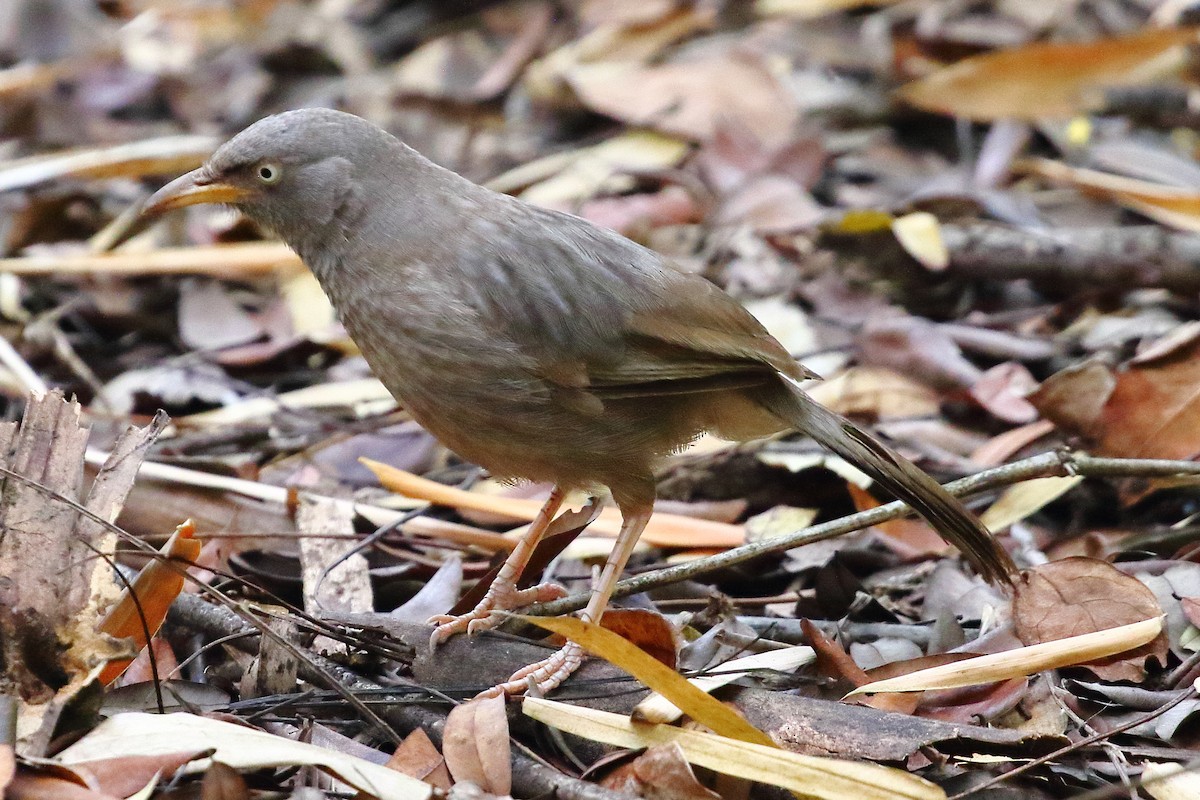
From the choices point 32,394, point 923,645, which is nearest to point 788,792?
point 923,645

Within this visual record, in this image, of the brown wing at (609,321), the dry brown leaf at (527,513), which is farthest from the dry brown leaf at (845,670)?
the dry brown leaf at (527,513)

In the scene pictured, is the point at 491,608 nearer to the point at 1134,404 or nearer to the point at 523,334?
the point at 523,334

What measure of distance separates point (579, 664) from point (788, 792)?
0.66 m

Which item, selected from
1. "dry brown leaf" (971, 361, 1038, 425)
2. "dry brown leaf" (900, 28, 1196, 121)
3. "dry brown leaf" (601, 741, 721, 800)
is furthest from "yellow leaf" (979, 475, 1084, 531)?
"dry brown leaf" (900, 28, 1196, 121)

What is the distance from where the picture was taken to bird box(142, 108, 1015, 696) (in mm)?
3430

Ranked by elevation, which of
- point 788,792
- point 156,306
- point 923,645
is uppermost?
point 156,306

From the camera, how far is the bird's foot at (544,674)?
10.3 feet

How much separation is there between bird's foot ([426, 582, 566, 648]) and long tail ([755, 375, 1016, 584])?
2.81 ft

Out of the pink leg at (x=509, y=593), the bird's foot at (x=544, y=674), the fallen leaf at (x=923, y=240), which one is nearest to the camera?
the bird's foot at (x=544, y=674)

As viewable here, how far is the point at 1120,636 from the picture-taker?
316 centimetres

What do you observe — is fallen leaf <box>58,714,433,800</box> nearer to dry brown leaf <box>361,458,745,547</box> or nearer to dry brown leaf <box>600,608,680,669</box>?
dry brown leaf <box>600,608,680,669</box>

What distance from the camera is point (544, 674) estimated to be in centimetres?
319

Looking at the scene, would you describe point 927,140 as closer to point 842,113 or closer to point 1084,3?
point 842,113

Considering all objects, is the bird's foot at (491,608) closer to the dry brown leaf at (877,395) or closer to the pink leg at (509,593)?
the pink leg at (509,593)
